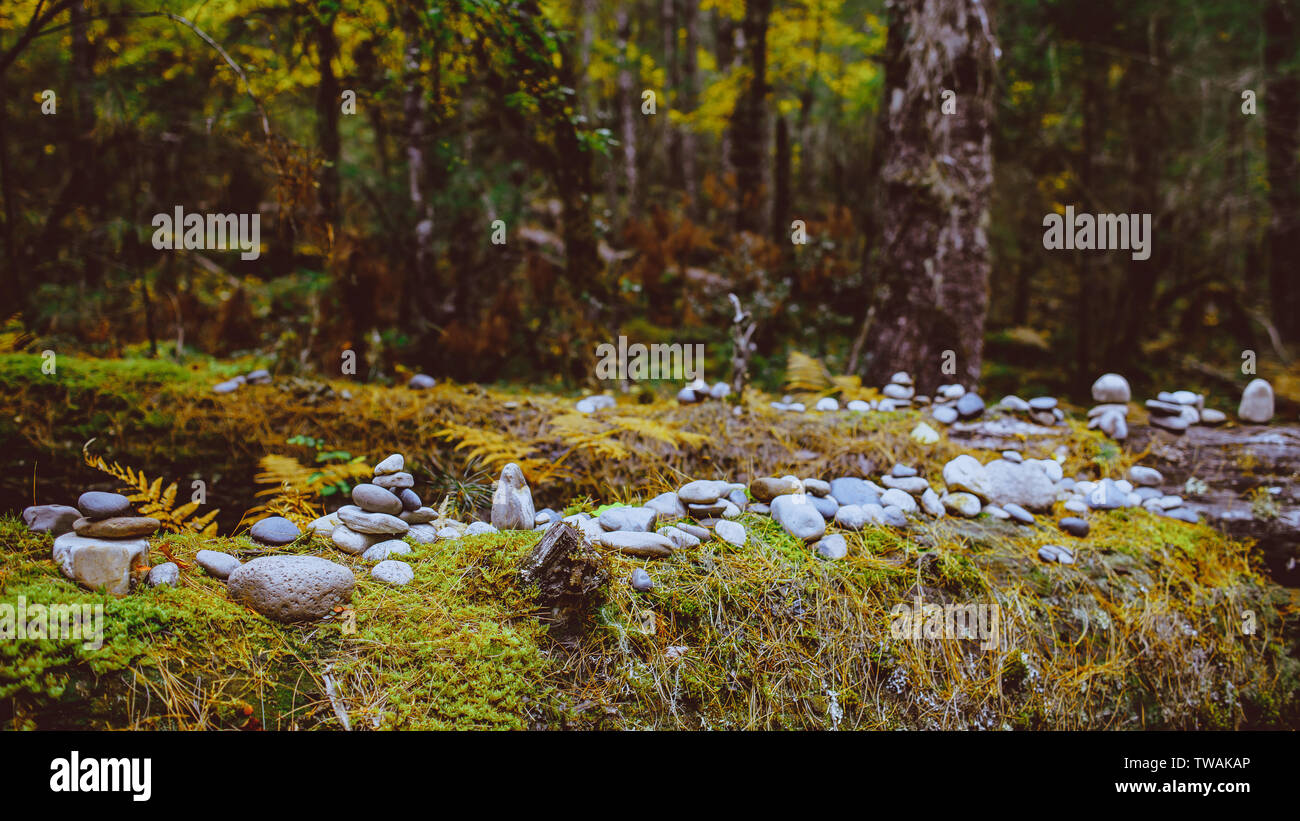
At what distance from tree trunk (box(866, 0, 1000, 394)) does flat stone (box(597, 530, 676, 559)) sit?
307cm

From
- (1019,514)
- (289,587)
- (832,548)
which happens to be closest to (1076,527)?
(1019,514)

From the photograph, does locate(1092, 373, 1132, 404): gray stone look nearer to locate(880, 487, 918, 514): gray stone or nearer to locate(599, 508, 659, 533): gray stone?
locate(880, 487, 918, 514): gray stone

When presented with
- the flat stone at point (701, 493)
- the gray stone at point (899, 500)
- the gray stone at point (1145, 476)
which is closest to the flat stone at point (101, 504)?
the flat stone at point (701, 493)

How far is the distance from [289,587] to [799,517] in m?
1.94

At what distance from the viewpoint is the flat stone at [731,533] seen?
257 cm

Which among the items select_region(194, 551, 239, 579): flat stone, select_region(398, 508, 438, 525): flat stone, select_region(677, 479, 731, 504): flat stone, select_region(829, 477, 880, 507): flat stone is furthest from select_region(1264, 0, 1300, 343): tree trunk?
select_region(194, 551, 239, 579): flat stone

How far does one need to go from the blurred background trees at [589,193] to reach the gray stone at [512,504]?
211 cm

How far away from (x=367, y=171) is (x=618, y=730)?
7.99 meters

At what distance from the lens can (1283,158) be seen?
7.25 m

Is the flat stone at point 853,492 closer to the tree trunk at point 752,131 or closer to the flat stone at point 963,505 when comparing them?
the flat stone at point 963,505

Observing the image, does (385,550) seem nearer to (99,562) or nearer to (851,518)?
(99,562)

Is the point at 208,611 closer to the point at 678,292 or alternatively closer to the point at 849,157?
the point at 678,292

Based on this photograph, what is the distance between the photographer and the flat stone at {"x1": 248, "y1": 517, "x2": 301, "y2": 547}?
2316 mm
